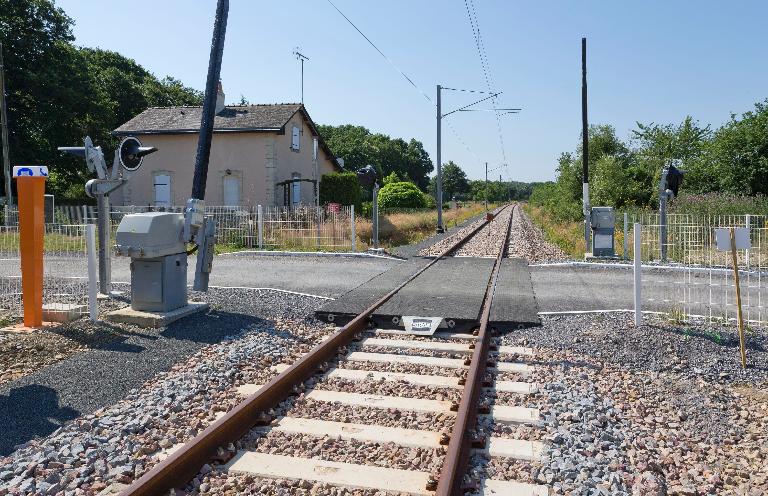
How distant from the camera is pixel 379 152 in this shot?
114 m

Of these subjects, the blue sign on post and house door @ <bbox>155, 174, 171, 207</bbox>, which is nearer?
the blue sign on post

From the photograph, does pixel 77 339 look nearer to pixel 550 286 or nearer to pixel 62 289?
pixel 62 289

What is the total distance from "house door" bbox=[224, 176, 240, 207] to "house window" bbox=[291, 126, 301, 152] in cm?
377

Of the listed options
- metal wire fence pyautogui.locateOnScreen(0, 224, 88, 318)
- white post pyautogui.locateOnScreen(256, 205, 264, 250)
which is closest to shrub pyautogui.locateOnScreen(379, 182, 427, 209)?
white post pyautogui.locateOnScreen(256, 205, 264, 250)

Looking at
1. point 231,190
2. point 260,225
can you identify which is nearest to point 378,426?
point 260,225

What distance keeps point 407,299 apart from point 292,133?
25.0 meters

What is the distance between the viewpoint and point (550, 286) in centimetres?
1189

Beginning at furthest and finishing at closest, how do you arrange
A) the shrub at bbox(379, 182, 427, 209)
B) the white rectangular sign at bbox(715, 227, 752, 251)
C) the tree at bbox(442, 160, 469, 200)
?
1. the tree at bbox(442, 160, 469, 200)
2. the shrub at bbox(379, 182, 427, 209)
3. the white rectangular sign at bbox(715, 227, 752, 251)

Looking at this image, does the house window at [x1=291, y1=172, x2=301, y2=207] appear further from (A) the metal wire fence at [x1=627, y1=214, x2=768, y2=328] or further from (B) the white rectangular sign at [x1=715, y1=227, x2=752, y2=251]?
A: (B) the white rectangular sign at [x1=715, y1=227, x2=752, y2=251]

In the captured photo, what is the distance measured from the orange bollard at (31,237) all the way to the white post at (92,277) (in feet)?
1.87

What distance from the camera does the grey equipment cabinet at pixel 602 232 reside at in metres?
17.2

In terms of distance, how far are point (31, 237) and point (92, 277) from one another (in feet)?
2.79

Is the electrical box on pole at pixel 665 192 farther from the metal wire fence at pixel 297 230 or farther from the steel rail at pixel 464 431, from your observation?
the steel rail at pixel 464 431

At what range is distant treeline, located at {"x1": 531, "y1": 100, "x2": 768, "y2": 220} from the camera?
26.6 meters
